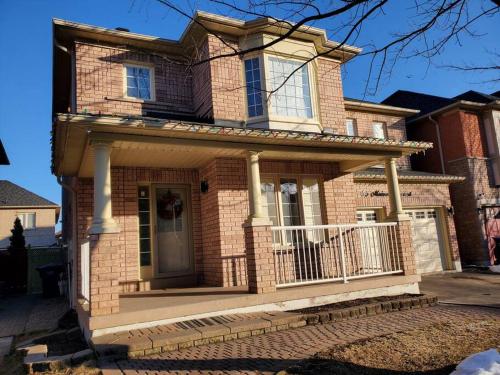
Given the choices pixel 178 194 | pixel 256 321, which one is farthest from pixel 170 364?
pixel 178 194

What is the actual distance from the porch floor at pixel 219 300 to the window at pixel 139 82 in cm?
448

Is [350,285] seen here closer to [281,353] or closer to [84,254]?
[281,353]

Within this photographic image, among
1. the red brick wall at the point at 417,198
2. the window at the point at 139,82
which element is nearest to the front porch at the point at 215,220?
the window at the point at 139,82

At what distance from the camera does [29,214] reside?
28.1 metres

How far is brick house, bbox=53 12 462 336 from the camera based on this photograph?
21.6ft

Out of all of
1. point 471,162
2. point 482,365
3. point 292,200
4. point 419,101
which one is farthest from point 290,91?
point 419,101

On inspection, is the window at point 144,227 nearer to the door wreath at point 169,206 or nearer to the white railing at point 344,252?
the door wreath at point 169,206

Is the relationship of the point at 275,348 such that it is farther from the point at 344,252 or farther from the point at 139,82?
the point at 139,82

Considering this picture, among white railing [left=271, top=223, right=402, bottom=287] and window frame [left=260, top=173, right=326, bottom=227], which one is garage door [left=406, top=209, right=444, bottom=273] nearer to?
white railing [left=271, top=223, right=402, bottom=287]

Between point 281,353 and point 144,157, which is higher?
point 144,157

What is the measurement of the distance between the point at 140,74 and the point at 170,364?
6927 millimetres

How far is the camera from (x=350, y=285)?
24.1 ft

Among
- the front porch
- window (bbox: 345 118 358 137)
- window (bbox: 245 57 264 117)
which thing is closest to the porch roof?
the front porch

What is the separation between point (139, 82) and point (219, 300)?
560 cm
